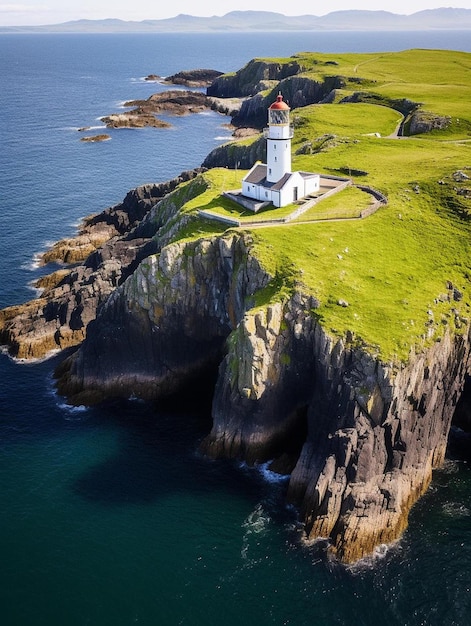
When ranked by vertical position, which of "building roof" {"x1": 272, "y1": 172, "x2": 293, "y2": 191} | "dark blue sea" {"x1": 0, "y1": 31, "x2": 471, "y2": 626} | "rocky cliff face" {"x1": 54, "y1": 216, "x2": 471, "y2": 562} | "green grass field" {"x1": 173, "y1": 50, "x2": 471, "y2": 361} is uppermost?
"building roof" {"x1": 272, "y1": 172, "x2": 293, "y2": 191}

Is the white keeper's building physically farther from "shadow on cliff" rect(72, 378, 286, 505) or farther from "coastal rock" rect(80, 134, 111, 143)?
"coastal rock" rect(80, 134, 111, 143)

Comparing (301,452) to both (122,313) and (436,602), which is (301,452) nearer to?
(436,602)

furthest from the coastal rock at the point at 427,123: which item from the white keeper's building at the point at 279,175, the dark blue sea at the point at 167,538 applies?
the dark blue sea at the point at 167,538

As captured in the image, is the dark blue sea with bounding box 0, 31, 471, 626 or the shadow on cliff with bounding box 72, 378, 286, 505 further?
the shadow on cliff with bounding box 72, 378, 286, 505

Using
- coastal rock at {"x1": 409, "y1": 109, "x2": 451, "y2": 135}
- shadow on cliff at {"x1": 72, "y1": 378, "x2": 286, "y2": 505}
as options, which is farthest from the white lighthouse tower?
coastal rock at {"x1": 409, "y1": 109, "x2": 451, "y2": 135}

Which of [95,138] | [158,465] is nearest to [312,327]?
[158,465]

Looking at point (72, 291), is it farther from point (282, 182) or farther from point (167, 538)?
point (167, 538)
